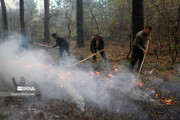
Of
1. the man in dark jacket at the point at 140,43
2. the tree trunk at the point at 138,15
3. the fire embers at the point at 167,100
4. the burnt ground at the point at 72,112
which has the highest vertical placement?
the tree trunk at the point at 138,15

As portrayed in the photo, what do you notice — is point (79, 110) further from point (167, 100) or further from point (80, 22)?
point (80, 22)

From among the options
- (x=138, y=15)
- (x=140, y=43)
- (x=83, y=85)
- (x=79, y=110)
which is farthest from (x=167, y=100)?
(x=138, y=15)

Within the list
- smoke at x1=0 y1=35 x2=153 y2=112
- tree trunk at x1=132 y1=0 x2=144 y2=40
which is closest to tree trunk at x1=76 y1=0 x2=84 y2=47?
tree trunk at x1=132 y1=0 x2=144 y2=40

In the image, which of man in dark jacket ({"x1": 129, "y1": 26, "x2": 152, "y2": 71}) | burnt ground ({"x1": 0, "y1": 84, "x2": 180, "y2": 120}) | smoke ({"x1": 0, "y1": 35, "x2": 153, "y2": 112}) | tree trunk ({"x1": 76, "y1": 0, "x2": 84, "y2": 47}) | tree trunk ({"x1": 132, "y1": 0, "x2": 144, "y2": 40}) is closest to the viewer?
burnt ground ({"x1": 0, "y1": 84, "x2": 180, "y2": 120})

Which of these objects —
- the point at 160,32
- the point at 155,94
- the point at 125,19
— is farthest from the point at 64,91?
the point at 125,19

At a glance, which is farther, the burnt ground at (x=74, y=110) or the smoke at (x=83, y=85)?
the smoke at (x=83, y=85)

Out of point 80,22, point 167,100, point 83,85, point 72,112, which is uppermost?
point 80,22

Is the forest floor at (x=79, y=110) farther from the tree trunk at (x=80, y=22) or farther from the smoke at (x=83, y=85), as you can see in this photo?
the tree trunk at (x=80, y=22)

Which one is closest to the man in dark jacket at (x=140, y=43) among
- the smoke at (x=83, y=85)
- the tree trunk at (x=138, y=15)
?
the smoke at (x=83, y=85)

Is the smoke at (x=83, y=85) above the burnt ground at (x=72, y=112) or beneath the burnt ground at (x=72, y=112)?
above

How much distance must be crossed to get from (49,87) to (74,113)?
5.53 ft

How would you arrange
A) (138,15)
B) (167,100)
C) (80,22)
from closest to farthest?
(167,100) → (138,15) → (80,22)

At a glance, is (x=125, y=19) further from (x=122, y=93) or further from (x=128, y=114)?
(x=128, y=114)

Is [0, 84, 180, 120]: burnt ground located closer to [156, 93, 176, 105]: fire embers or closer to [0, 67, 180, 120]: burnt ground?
[0, 67, 180, 120]: burnt ground
